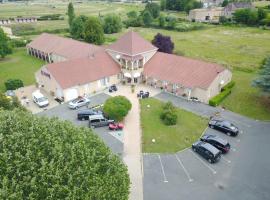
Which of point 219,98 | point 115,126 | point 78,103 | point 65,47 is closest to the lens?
A: point 115,126

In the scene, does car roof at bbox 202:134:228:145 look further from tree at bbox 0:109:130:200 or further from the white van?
the white van

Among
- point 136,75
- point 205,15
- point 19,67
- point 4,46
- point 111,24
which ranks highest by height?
point 205,15

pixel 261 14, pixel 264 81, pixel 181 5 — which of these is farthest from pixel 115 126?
pixel 181 5

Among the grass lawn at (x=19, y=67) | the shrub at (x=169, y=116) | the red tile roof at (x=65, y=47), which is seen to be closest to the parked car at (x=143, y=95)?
the shrub at (x=169, y=116)

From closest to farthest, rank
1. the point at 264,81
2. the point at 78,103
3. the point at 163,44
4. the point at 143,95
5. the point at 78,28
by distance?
1. the point at 264,81
2. the point at 78,103
3. the point at 143,95
4. the point at 163,44
5. the point at 78,28

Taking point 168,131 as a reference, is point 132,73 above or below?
above

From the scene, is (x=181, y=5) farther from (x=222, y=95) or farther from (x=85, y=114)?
(x=85, y=114)
